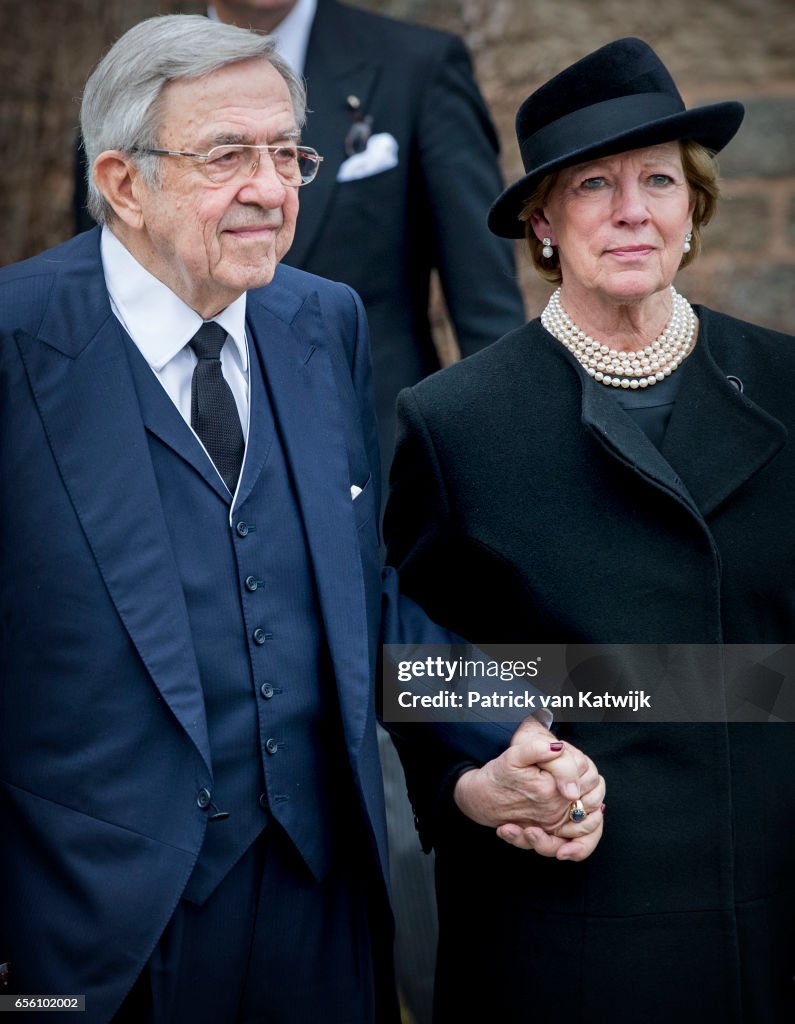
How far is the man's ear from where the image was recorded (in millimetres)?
2449

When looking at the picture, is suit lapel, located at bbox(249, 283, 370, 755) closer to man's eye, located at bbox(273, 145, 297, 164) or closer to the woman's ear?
man's eye, located at bbox(273, 145, 297, 164)

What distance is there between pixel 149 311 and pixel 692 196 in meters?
0.97

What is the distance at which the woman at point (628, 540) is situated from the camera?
2541mm

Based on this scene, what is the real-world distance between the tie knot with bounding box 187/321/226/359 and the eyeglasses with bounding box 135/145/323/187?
0.78 ft

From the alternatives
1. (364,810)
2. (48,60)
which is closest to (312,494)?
(364,810)

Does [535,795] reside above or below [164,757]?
below

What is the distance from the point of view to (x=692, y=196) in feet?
8.82

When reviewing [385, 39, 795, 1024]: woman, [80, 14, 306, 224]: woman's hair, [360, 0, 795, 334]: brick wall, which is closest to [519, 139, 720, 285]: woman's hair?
[385, 39, 795, 1024]: woman

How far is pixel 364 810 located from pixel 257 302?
88 centimetres

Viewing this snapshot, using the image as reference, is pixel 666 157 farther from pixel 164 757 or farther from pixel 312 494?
pixel 164 757

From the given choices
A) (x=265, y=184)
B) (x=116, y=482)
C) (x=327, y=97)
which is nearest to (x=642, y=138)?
(x=265, y=184)

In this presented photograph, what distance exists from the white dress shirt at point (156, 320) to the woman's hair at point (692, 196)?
2.13 ft

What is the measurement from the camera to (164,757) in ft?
7.57

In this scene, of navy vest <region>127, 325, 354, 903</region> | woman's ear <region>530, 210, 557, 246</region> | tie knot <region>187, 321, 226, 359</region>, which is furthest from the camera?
woman's ear <region>530, 210, 557, 246</region>
